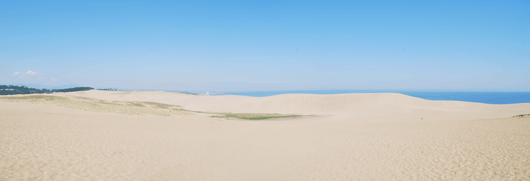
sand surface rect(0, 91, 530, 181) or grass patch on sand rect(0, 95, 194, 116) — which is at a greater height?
grass patch on sand rect(0, 95, 194, 116)

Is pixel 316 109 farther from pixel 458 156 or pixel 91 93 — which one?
pixel 91 93

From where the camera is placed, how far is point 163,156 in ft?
33.2

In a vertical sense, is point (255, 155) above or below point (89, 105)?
below

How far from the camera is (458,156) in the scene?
981cm

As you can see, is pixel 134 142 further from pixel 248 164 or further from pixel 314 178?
pixel 314 178

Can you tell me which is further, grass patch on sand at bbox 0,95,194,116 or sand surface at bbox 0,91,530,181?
grass patch on sand at bbox 0,95,194,116

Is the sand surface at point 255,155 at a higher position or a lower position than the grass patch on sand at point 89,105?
lower

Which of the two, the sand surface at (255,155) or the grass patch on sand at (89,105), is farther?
the grass patch on sand at (89,105)

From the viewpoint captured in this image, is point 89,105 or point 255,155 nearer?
point 255,155

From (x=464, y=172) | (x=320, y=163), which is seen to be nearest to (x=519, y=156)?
(x=464, y=172)

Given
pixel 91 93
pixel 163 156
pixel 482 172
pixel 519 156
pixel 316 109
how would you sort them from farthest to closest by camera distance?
pixel 91 93 → pixel 316 109 → pixel 163 156 → pixel 519 156 → pixel 482 172

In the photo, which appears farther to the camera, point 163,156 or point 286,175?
point 163,156

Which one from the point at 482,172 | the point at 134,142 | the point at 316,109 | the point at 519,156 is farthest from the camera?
the point at 316,109

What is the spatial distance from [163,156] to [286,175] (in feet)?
17.0
